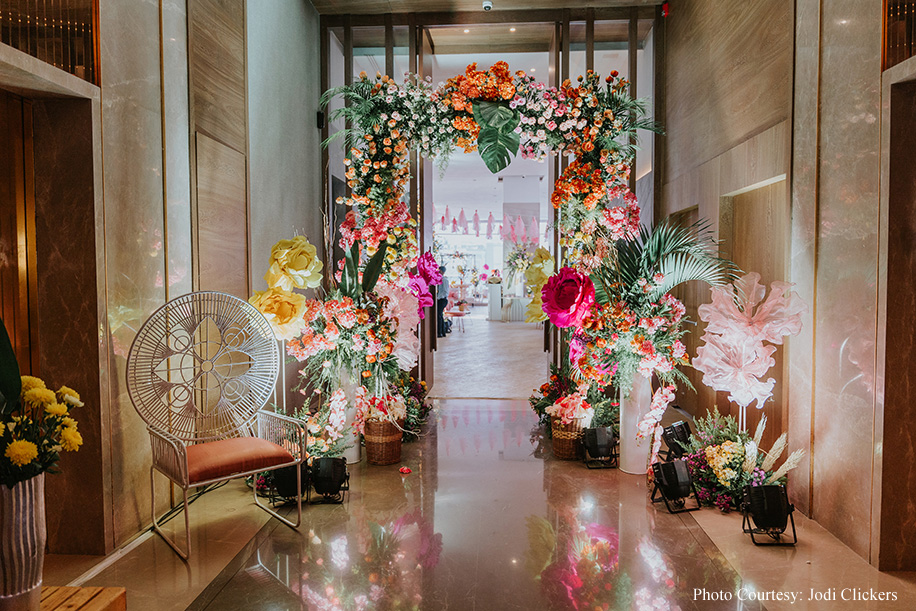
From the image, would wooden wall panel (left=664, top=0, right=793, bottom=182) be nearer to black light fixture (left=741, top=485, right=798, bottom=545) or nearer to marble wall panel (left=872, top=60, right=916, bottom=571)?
marble wall panel (left=872, top=60, right=916, bottom=571)

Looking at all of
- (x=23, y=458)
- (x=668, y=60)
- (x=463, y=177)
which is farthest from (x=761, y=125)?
(x=463, y=177)

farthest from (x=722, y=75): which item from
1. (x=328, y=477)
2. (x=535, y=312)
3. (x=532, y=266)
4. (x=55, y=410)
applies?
(x=55, y=410)

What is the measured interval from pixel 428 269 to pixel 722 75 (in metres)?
2.69

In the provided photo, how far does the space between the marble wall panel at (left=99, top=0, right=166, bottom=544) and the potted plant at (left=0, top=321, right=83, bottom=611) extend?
125 centimetres

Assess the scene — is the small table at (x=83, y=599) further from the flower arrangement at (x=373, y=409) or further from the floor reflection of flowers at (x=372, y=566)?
the flower arrangement at (x=373, y=409)

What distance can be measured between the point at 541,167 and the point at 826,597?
12045 mm

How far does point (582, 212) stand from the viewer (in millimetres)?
4574

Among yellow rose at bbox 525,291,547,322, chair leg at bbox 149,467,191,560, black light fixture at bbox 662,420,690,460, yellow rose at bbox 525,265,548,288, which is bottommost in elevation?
chair leg at bbox 149,467,191,560

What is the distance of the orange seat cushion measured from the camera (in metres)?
2.77

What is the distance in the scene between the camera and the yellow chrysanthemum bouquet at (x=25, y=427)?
163 cm

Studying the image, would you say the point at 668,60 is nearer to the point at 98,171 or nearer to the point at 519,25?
the point at 519,25

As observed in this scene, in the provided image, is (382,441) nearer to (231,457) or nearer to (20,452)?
(231,457)

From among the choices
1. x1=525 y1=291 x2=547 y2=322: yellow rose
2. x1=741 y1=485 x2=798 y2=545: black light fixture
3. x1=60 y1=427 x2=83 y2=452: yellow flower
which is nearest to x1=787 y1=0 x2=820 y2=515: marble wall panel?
x1=741 y1=485 x2=798 y2=545: black light fixture

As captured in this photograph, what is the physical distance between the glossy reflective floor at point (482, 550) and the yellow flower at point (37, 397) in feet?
3.87
